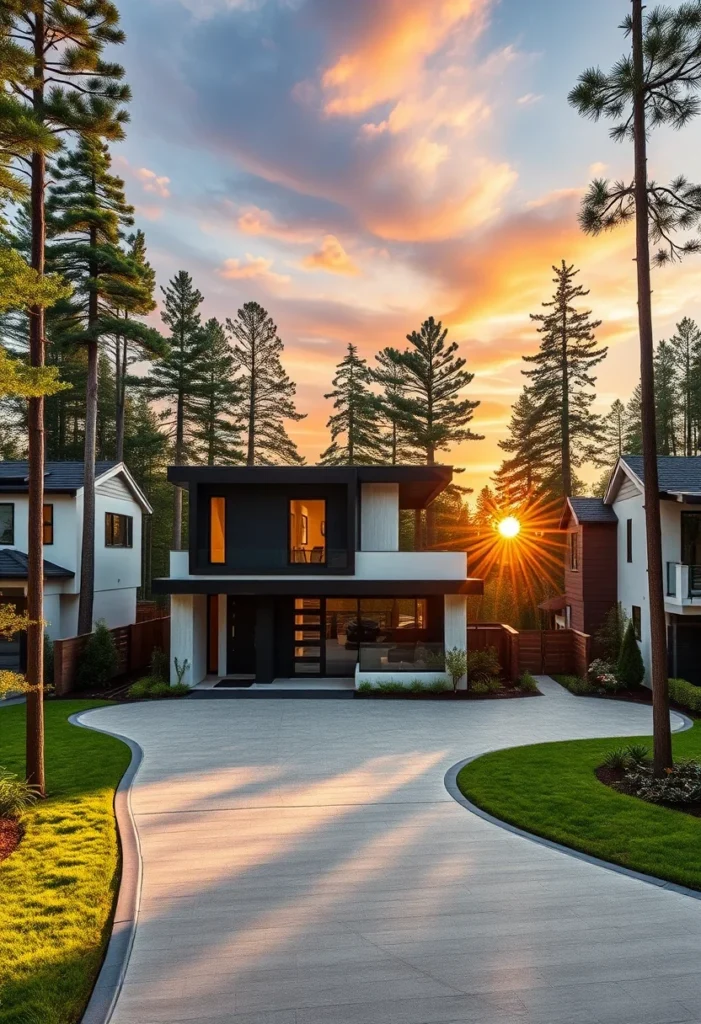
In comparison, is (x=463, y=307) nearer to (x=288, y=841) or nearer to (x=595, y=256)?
(x=595, y=256)

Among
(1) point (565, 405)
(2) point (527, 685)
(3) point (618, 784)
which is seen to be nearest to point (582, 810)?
(3) point (618, 784)

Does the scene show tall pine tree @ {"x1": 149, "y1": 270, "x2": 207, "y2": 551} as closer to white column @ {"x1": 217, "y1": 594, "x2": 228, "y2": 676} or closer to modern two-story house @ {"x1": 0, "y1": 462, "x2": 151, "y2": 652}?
modern two-story house @ {"x1": 0, "y1": 462, "x2": 151, "y2": 652}

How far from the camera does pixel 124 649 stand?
56.1 ft

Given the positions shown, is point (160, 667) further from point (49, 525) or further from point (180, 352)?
point (180, 352)

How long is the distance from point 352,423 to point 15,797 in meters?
30.4

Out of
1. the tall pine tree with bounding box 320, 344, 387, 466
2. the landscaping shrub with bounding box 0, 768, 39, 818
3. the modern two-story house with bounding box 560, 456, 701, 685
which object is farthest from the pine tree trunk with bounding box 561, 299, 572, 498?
the landscaping shrub with bounding box 0, 768, 39, 818

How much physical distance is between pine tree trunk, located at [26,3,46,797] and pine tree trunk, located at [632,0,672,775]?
27.0 feet

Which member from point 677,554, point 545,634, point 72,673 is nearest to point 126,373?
point 72,673

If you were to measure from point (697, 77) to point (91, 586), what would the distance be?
17.9 meters

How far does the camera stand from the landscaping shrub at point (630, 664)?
594 inches

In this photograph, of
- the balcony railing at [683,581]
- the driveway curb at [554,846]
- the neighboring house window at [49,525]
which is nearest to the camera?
the driveway curb at [554,846]

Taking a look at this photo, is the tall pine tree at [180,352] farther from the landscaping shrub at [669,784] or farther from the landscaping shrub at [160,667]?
the landscaping shrub at [669,784]

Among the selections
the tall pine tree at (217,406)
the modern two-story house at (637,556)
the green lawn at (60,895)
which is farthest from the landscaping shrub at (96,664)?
the tall pine tree at (217,406)

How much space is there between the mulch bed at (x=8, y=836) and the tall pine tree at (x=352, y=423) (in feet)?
96.3
